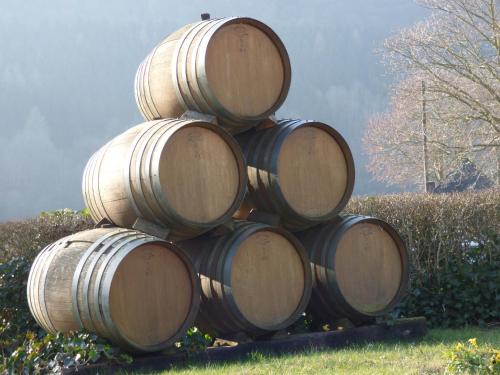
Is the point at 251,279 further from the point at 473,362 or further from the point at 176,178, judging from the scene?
the point at 473,362

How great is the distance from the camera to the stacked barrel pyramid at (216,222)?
18.9ft

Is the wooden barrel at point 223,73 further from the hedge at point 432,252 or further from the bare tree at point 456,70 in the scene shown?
the bare tree at point 456,70

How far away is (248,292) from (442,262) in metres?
3.02

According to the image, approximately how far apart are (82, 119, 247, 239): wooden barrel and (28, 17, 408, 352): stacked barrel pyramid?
0.4 inches

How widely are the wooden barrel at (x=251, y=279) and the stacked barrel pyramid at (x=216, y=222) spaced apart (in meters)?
0.01

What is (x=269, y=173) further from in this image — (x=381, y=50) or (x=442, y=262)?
(x=381, y=50)

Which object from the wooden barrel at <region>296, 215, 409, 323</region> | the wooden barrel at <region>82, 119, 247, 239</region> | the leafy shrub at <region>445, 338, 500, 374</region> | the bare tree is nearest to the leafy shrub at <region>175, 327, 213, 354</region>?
the wooden barrel at <region>82, 119, 247, 239</region>

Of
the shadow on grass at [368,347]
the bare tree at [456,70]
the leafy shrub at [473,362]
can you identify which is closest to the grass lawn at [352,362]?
the shadow on grass at [368,347]

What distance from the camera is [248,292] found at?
6.20m

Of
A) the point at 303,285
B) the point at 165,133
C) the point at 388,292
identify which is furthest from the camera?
the point at 388,292

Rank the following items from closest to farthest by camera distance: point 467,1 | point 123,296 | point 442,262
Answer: point 123,296, point 442,262, point 467,1

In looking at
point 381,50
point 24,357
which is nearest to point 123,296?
point 24,357

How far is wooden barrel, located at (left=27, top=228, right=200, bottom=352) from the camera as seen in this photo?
18.2 feet

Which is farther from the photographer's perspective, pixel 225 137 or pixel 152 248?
pixel 225 137
